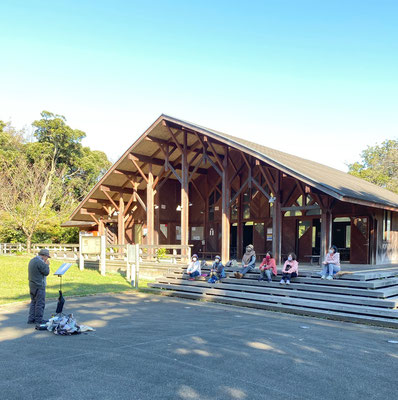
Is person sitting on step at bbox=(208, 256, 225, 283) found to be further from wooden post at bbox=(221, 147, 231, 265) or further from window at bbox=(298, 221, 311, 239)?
window at bbox=(298, 221, 311, 239)

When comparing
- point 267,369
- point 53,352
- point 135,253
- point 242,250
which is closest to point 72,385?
point 53,352

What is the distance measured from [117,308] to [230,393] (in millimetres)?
6778

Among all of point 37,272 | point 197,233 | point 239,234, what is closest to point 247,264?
point 239,234

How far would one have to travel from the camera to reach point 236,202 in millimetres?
21141

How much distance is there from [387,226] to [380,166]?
25.3 m

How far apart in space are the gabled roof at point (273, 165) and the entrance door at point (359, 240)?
1171 millimetres

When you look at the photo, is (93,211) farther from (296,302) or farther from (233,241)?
(296,302)

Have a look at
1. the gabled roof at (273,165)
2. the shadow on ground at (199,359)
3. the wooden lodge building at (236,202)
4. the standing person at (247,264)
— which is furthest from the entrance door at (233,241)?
the shadow on ground at (199,359)

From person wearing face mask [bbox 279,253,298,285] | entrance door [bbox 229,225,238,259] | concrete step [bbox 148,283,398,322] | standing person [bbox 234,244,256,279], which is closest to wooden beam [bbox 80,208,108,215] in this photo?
entrance door [bbox 229,225,238,259]

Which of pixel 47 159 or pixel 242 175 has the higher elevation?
pixel 47 159

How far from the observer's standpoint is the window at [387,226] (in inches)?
667

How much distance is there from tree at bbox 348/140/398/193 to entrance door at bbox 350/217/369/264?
2248 centimetres

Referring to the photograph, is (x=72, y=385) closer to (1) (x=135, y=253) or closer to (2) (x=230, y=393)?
(2) (x=230, y=393)

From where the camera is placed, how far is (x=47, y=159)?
40.3m
